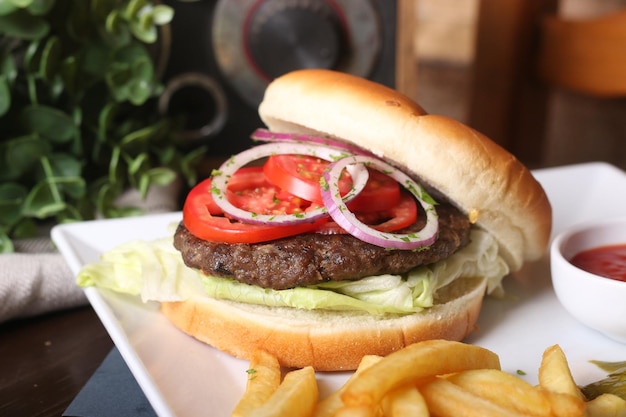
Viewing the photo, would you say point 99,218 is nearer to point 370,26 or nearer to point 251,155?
point 251,155

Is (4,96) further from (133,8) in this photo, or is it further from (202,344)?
(202,344)

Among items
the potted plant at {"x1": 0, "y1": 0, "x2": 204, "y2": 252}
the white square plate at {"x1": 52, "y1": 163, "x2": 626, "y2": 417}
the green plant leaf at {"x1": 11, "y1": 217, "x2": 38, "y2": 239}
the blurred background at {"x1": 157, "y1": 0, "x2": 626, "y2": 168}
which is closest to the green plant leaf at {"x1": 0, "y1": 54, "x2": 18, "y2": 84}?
Result: the potted plant at {"x1": 0, "y1": 0, "x2": 204, "y2": 252}

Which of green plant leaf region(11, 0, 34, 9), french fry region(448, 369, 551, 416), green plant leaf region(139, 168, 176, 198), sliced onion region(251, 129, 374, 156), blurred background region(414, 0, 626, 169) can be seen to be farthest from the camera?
blurred background region(414, 0, 626, 169)

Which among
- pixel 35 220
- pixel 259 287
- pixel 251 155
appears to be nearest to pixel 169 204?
pixel 35 220

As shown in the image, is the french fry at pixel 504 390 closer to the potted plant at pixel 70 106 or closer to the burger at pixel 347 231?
the burger at pixel 347 231

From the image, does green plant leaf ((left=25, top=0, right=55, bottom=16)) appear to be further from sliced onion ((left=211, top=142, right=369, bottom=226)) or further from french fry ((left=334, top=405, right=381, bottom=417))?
french fry ((left=334, top=405, right=381, bottom=417))

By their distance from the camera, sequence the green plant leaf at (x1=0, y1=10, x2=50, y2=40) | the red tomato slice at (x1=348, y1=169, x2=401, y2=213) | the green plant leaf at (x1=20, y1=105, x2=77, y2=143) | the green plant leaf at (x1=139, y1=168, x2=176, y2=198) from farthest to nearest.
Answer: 1. the green plant leaf at (x1=139, y1=168, x2=176, y2=198)
2. the green plant leaf at (x1=20, y1=105, x2=77, y2=143)
3. the green plant leaf at (x1=0, y1=10, x2=50, y2=40)
4. the red tomato slice at (x1=348, y1=169, x2=401, y2=213)

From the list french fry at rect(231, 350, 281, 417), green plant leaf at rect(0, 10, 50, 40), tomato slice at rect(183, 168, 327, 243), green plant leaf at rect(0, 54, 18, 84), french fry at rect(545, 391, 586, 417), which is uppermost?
green plant leaf at rect(0, 10, 50, 40)
